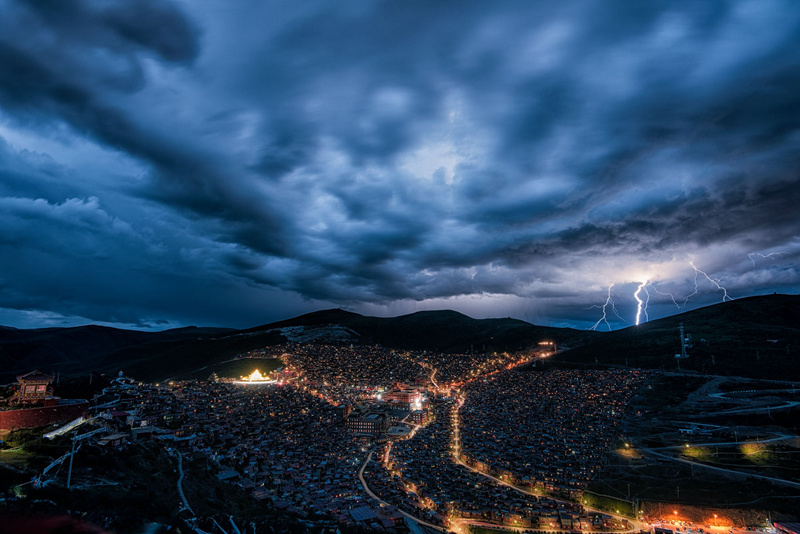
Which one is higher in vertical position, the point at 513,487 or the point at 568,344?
the point at 568,344

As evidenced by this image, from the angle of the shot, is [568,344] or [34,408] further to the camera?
[568,344]

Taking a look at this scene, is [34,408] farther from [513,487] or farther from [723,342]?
[723,342]

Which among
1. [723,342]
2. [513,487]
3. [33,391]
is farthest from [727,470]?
[33,391]

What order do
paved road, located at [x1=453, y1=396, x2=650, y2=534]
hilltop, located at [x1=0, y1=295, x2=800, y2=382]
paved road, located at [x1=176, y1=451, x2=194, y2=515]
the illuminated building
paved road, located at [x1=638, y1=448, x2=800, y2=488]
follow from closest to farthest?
paved road, located at [x1=176, y1=451, x2=194, y2=515] → paved road, located at [x1=453, y1=396, x2=650, y2=534] → paved road, located at [x1=638, y1=448, x2=800, y2=488] → hilltop, located at [x1=0, y1=295, x2=800, y2=382] → the illuminated building

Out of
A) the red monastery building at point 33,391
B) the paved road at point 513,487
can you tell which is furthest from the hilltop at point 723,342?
the red monastery building at point 33,391

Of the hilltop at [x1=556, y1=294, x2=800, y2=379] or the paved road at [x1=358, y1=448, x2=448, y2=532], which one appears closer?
the paved road at [x1=358, y1=448, x2=448, y2=532]

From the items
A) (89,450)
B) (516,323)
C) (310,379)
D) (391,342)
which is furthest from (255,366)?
(516,323)

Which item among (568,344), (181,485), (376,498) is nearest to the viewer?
(181,485)

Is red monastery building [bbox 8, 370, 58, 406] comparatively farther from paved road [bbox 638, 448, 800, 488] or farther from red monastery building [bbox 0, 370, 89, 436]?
paved road [bbox 638, 448, 800, 488]

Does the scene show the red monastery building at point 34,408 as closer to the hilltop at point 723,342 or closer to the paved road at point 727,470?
the paved road at point 727,470

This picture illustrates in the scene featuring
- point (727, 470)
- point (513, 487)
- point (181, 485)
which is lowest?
point (513, 487)

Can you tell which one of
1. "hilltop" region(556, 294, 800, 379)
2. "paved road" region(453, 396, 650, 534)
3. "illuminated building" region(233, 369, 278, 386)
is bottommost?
"paved road" region(453, 396, 650, 534)

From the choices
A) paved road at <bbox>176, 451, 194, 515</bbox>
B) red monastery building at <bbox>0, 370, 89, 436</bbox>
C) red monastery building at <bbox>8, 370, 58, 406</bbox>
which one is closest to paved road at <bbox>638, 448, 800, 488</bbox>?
paved road at <bbox>176, 451, 194, 515</bbox>
